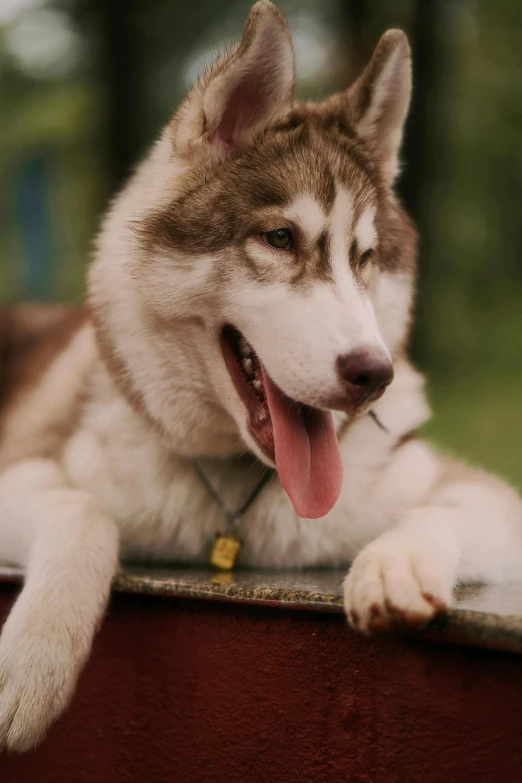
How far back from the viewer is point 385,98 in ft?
8.32

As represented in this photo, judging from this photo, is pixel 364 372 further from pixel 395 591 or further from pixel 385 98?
pixel 385 98

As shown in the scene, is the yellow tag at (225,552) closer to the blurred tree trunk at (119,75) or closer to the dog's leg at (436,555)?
the dog's leg at (436,555)

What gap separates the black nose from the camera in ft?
5.91

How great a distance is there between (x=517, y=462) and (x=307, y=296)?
3.72m

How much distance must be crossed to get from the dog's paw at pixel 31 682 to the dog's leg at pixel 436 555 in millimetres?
660

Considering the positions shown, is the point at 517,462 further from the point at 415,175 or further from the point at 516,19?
the point at 516,19

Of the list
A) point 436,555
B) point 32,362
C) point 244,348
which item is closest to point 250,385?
point 244,348

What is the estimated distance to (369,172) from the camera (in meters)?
2.46

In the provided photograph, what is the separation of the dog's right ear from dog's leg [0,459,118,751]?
1091mm

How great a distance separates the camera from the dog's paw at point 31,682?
1.72 m

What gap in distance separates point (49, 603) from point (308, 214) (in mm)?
1173

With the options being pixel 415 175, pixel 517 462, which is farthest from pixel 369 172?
pixel 415 175

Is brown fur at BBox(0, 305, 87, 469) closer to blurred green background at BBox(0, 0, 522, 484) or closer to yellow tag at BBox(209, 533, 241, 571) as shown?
yellow tag at BBox(209, 533, 241, 571)

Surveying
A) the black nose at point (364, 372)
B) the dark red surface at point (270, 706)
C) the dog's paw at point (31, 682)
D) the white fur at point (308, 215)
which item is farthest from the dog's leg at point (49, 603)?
the white fur at point (308, 215)
